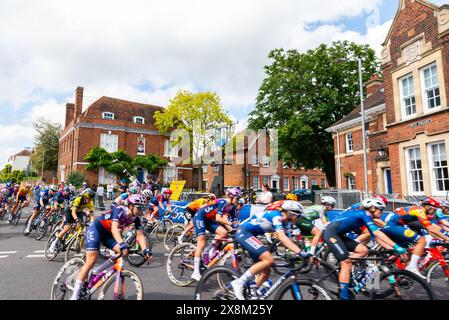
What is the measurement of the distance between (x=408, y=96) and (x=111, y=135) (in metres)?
30.6

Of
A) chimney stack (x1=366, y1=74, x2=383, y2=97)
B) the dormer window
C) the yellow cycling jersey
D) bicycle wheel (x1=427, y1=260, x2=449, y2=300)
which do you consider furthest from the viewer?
the dormer window

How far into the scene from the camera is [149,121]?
3931cm

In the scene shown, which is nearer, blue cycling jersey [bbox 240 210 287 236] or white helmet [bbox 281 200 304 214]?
white helmet [bbox 281 200 304 214]

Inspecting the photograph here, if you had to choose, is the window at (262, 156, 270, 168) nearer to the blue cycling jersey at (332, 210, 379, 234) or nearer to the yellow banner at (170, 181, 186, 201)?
the yellow banner at (170, 181, 186, 201)

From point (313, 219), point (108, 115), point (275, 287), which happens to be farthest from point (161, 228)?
point (108, 115)

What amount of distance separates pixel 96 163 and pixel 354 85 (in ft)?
91.0

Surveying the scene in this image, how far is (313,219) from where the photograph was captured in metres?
7.73

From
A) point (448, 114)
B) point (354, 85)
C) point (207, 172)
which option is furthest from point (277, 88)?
point (207, 172)

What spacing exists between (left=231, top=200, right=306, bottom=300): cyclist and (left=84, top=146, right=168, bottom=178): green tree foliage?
30785 mm

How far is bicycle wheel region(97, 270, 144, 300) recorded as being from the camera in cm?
404

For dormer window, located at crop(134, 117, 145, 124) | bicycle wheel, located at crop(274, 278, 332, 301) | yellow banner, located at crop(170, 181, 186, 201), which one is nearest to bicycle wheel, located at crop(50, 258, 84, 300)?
bicycle wheel, located at crop(274, 278, 332, 301)

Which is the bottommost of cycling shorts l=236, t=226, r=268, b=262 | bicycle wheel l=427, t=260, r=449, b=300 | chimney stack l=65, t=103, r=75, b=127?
bicycle wheel l=427, t=260, r=449, b=300
